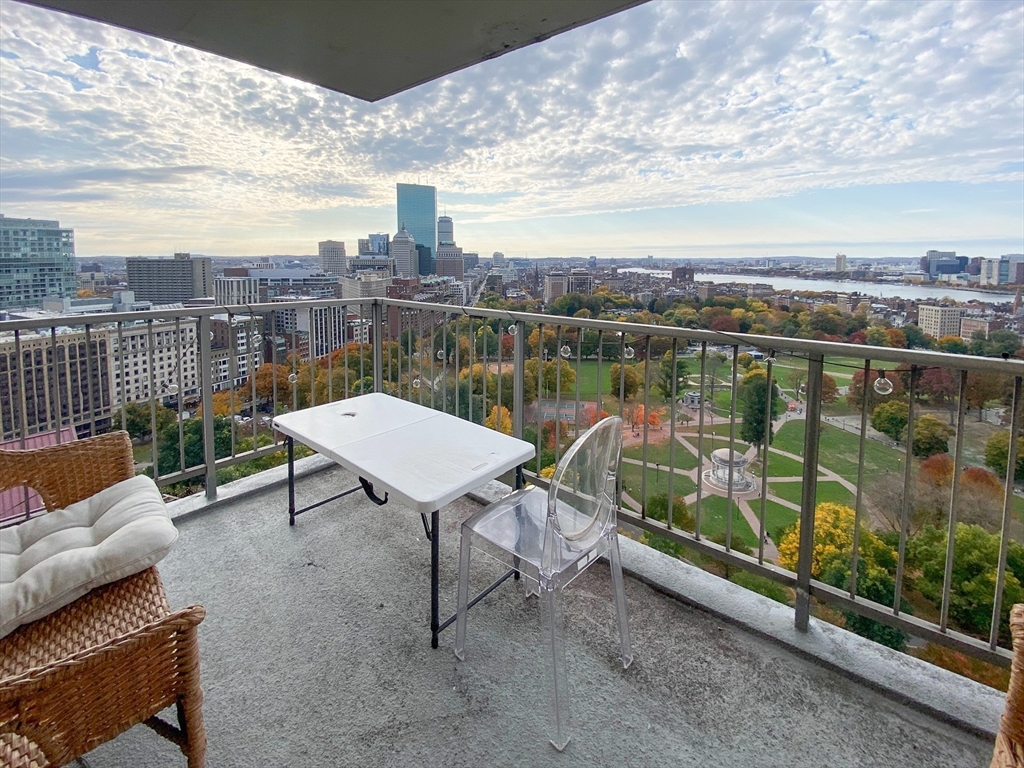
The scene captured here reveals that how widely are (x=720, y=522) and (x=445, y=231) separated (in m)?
4.43

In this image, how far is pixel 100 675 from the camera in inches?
41.1

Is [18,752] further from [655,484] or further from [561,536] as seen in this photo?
[655,484]

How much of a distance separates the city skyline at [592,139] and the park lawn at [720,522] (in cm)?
286

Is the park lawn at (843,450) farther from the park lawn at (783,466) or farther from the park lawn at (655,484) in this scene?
the park lawn at (655,484)

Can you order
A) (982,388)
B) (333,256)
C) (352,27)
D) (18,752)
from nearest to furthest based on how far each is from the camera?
1. (18,752)
2. (982,388)
3. (352,27)
4. (333,256)

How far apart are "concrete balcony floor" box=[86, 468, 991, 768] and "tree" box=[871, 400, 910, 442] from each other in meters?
0.86

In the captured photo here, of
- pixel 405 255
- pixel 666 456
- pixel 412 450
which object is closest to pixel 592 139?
pixel 405 255

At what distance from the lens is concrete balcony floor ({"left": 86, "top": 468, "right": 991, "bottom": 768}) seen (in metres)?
1.50

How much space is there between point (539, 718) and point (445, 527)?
1.34 metres

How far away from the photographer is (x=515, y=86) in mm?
6172

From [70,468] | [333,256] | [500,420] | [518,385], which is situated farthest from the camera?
[333,256]

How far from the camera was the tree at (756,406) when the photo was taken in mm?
2143

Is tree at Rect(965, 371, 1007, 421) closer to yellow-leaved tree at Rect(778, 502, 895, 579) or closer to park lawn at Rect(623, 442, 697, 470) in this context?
yellow-leaved tree at Rect(778, 502, 895, 579)

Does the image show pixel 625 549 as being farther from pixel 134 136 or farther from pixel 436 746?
pixel 134 136
